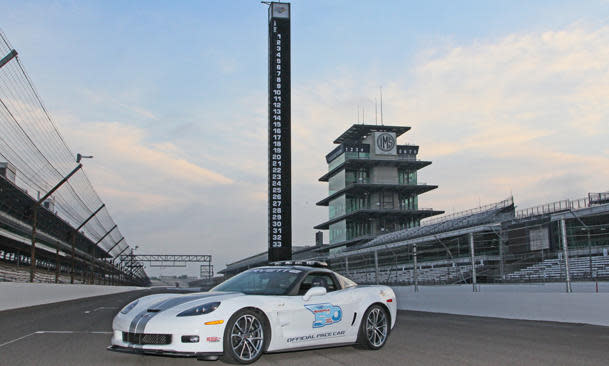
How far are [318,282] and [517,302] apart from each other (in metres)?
9.50

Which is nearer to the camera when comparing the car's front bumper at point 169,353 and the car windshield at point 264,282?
the car's front bumper at point 169,353

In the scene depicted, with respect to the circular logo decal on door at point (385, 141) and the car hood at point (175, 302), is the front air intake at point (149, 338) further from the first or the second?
the circular logo decal on door at point (385, 141)

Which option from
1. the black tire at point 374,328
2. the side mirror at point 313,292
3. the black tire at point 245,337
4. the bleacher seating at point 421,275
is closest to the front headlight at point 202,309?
the black tire at point 245,337

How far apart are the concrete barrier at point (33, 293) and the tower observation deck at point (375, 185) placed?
183 ft

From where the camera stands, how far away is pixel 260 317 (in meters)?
6.22

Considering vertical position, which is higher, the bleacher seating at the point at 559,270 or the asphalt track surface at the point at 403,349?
the bleacher seating at the point at 559,270

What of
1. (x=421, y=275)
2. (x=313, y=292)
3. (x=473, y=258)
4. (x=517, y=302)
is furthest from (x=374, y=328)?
(x=421, y=275)

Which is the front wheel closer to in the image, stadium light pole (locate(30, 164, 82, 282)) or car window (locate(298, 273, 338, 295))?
car window (locate(298, 273, 338, 295))

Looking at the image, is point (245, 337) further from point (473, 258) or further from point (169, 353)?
point (473, 258)

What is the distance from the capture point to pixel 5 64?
13.4m

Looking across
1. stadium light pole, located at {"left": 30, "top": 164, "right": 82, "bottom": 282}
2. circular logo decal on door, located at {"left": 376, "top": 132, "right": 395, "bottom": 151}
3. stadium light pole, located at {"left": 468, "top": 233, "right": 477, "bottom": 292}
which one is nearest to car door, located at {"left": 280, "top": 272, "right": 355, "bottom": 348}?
stadium light pole, located at {"left": 468, "top": 233, "right": 477, "bottom": 292}

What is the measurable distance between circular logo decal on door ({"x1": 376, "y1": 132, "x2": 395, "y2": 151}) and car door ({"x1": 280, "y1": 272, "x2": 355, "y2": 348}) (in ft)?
251

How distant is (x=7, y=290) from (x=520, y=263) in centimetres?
1704

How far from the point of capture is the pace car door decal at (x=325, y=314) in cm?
680
